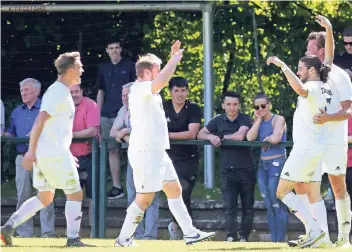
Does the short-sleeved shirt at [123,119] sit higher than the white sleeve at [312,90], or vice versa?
the white sleeve at [312,90]

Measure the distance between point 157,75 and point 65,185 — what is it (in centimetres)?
132

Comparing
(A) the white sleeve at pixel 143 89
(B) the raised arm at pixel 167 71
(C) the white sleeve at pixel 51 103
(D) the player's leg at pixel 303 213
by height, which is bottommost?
(D) the player's leg at pixel 303 213

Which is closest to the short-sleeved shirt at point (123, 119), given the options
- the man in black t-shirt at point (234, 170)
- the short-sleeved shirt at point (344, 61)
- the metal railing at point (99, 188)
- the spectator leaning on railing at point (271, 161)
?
the metal railing at point (99, 188)

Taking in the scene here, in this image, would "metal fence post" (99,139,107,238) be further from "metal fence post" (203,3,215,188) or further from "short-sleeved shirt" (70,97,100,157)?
"metal fence post" (203,3,215,188)

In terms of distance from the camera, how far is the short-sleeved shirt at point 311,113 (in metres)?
11.3

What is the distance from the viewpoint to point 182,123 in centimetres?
1406

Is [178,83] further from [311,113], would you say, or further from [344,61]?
[311,113]

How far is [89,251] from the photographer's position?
1083cm

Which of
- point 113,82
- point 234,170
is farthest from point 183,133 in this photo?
point 113,82

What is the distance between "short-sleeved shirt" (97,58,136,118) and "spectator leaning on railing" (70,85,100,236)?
1.02 metres

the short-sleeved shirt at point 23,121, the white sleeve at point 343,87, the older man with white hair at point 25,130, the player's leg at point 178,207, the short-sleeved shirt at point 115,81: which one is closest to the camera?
the player's leg at point 178,207

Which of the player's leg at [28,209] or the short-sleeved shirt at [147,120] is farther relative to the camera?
the player's leg at [28,209]

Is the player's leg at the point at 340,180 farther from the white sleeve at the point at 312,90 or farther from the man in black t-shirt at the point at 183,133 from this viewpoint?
the man in black t-shirt at the point at 183,133

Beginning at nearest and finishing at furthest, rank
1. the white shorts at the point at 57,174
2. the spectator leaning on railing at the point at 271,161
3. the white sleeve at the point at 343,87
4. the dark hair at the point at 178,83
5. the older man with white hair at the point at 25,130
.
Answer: the white shorts at the point at 57,174 < the white sleeve at the point at 343,87 < the spectator leaning on railing at the point at 271,161 < the dark hair at the point at 178,83 < the older man with white hair at the point at 25,130
